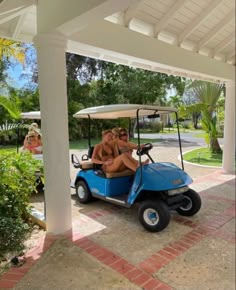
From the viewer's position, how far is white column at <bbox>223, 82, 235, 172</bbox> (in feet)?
25.5

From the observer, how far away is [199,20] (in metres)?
4.94

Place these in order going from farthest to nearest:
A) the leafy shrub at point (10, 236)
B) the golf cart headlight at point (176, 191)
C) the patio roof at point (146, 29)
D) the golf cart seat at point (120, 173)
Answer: the golf cart seat at point (120, 173)
the golf cart headlight at point (176, 191)
the patio roof at point (146, 29)
the leafy shrub at point (10, 236)

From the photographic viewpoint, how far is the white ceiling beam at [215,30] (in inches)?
208

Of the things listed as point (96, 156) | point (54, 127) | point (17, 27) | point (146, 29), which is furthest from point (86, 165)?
point (146, 29)

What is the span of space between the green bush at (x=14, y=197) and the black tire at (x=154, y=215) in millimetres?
1757

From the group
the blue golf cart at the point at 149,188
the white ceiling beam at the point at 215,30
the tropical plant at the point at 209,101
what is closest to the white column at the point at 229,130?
the white ceiling beam at the point at 215,30

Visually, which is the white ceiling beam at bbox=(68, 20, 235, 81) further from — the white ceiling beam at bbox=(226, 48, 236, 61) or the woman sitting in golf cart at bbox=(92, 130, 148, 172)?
the woman sitting in golf cart at bbox=(92, 130, 148, 172)

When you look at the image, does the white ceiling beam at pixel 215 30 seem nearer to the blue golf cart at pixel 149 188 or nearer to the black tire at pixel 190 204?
the blue golf cart at pixel 149 188

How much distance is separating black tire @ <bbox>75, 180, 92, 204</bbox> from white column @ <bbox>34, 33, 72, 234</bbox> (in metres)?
1.29

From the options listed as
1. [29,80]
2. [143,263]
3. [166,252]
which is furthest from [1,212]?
[29,80]

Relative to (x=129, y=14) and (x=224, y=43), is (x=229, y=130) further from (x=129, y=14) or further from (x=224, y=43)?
(x=129, y=14)

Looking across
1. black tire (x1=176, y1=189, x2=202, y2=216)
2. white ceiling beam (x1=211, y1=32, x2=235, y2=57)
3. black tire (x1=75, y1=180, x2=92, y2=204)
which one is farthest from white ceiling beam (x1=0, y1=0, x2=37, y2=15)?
white ceiling beam (x1=211, y1=32, x2=235, y2=57)

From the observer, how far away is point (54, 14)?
3.17m

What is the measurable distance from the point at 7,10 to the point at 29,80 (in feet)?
54.6
